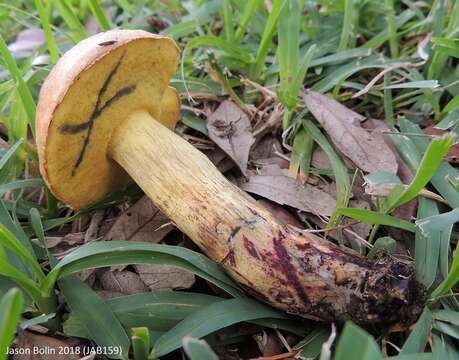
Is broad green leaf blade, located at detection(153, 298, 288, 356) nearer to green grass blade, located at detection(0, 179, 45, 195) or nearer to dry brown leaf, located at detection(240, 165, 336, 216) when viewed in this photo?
dry brown leaf, located at detection(240, 165, 336, 216)

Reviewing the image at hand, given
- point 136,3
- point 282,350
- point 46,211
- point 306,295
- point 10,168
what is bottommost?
point 282,350

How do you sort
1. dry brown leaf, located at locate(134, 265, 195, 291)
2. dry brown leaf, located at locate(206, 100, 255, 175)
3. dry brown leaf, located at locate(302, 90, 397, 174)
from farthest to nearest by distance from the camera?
dry brown leaf, located at locate(206, 100, 255, 175) → dry brown leaf, located at locate(302, 90, 397, 174) → dry brown leaf, located at locate(134, 265, 195, 291)

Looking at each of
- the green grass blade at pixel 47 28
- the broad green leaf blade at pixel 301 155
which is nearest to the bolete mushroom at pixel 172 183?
the broad green leaf blade at pixel 301 155

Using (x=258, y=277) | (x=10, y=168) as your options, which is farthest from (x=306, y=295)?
(x=10, y=168)

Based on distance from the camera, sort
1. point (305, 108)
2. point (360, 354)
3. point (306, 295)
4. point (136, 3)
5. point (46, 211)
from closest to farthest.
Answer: point (360, 354) < point (306, 295) < point (46, 211) < point (305, 108) < point (136, 3)

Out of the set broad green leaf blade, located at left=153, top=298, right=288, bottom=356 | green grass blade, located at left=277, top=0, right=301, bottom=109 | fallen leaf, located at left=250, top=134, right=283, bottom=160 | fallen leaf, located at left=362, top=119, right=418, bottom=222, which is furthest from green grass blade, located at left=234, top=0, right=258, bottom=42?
broad green leaf blade, located at left=153, top=298, right=288, bottom=356

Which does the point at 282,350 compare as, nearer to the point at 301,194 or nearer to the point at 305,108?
the point at 301,194

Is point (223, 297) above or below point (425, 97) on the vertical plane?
below
